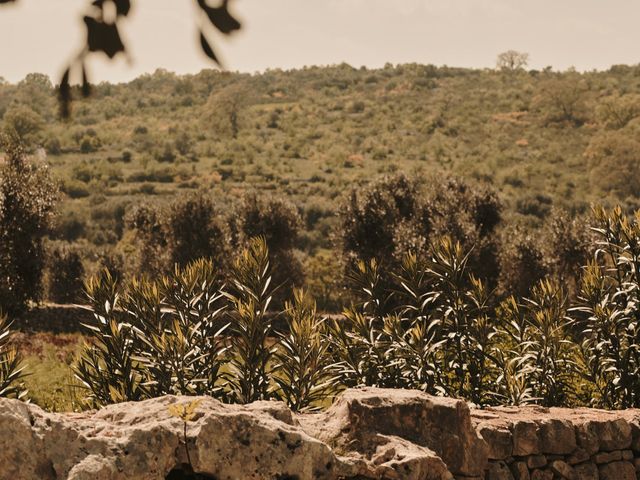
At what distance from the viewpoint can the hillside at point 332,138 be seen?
2881 inches

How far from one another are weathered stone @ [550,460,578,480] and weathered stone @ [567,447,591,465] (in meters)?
0.07

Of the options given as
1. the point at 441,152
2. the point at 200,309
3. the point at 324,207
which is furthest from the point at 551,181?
the point at 200,309

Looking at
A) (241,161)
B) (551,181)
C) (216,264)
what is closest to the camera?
(216,264)

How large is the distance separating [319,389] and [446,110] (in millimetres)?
98049

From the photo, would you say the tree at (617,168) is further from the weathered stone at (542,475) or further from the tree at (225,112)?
the weathered stone at (542,475)

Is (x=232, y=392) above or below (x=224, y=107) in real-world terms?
below

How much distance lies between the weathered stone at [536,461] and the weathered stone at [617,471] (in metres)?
0.90

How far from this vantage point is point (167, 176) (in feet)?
262

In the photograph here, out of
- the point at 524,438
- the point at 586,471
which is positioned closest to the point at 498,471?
the point at 524,438

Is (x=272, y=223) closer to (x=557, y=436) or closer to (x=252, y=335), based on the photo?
(x=252, y=335)

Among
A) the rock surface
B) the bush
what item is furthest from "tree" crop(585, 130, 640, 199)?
the rock surface

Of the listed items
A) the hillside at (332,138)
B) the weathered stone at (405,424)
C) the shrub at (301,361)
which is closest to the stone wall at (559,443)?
the weathered stone at (405,424)

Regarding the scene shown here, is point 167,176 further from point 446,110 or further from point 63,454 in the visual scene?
point 63,454

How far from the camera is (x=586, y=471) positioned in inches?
412
